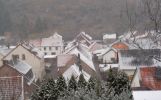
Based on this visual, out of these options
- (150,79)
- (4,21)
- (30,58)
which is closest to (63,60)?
(30,58)

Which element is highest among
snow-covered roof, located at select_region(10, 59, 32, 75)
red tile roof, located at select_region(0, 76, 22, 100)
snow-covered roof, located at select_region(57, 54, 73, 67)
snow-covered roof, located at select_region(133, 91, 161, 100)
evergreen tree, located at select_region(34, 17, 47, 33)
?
evergreen tree, located at select_region(34, 17, 47, 33)

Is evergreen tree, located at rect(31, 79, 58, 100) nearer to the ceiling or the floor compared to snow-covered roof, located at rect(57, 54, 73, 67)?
nearer to the floor

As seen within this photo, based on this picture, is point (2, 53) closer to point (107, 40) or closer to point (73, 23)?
point (107, 40)

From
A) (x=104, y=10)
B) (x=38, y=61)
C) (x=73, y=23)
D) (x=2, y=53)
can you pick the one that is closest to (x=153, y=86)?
(x=38, y=61)

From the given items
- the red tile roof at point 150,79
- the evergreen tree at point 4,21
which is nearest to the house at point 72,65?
the red tile roof at point 150,79

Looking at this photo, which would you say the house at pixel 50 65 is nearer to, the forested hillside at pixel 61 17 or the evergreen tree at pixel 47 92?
the evergreen tree at pixel 47 92

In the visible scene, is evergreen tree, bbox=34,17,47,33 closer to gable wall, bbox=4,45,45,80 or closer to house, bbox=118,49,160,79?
gable wall, bbox=4,45,45,80

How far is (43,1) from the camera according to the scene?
145125 mm

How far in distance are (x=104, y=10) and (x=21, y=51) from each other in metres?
81.0

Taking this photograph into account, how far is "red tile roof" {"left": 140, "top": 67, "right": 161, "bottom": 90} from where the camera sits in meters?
29.5

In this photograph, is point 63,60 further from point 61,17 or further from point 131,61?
point 61,17

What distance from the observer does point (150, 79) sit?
1187 inches

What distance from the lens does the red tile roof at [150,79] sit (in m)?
29.5

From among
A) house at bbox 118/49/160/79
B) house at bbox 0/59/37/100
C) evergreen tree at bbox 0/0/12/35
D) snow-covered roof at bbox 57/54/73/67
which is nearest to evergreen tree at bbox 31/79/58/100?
house at bbox 0/59/37/100
